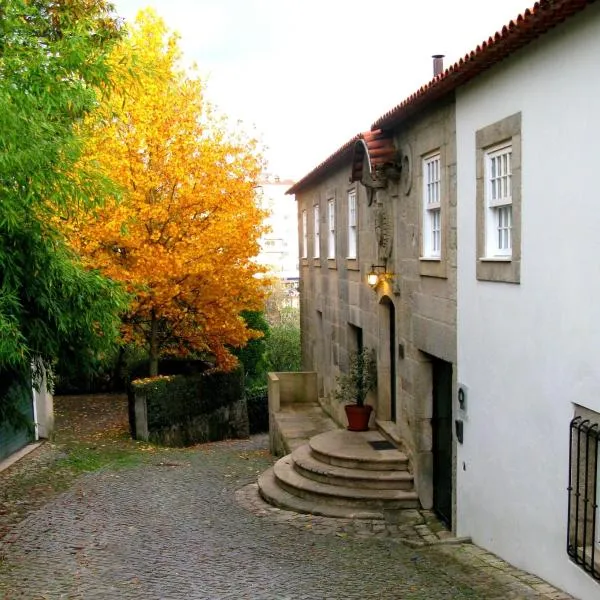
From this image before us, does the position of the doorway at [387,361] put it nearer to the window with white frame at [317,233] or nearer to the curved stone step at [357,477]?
the curved stone step at [357,477]

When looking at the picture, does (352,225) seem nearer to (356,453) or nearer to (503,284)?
(356,453)

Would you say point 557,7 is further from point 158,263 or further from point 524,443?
point 158,263

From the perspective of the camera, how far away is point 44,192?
809 centimetres

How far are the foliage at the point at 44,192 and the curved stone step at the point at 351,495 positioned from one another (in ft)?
12.0

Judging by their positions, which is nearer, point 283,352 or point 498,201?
point 498,201

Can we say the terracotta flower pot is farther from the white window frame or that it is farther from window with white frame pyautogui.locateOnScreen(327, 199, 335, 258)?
the white window frame

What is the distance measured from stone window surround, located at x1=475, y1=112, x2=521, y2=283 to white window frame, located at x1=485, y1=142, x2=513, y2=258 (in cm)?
5

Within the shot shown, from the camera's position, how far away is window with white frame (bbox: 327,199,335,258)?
57.4 ft

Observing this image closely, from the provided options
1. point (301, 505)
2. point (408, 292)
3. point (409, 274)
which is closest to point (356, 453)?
point (301, 505)

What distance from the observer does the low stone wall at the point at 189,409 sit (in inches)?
695

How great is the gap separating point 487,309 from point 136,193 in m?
10.4

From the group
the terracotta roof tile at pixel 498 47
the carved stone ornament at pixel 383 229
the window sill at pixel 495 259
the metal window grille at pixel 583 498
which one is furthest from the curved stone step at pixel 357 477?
the terracotta roof tile at pixel 498 47

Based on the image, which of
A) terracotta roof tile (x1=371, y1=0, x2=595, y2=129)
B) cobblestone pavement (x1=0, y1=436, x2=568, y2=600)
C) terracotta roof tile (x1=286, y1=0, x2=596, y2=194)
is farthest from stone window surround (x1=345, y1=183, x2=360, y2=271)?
cobblestone pavement (x1=0, y1=436, x2=568, y2=600)

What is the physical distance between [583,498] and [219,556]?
4281 mm
